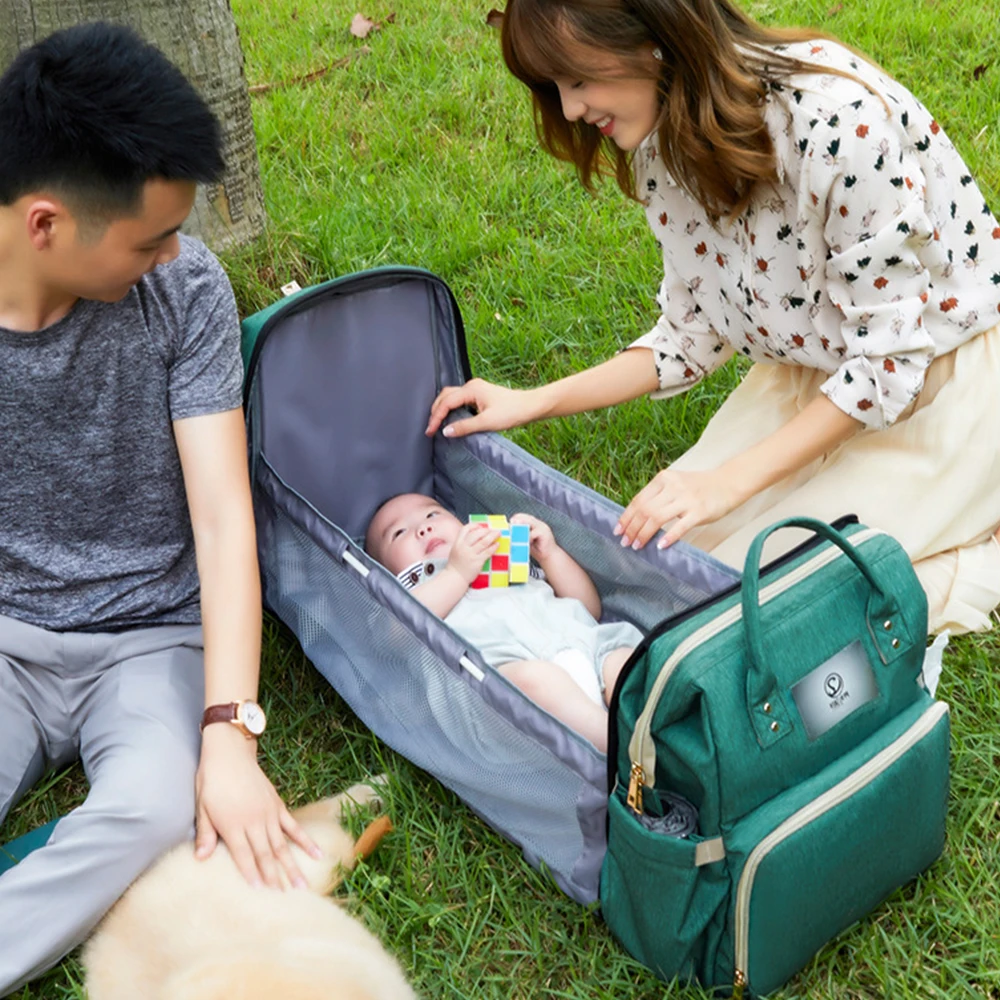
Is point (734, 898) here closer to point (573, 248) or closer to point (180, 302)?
point (180, 302)

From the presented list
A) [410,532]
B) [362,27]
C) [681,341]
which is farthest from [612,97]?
[362,27]

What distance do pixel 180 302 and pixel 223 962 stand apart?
1022 mm

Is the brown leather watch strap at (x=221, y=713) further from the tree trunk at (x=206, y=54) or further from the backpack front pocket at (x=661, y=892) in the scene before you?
the tree trunk at (x=206, y=54)

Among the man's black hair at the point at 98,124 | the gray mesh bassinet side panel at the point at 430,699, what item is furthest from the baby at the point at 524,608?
the man's black hair at the point at 98,124

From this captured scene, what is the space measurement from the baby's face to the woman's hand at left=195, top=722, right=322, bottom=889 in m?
0.67

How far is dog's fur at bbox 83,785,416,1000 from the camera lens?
1387mm

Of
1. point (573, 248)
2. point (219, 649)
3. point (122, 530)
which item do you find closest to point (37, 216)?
A: point (122, 530)

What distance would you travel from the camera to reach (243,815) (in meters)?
1.76

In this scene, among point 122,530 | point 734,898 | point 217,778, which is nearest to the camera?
point 734,898

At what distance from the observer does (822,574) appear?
5.42ft

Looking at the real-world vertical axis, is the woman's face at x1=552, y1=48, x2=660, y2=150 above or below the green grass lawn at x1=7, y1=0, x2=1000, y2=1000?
above

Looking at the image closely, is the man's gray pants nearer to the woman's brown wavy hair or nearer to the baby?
the baby

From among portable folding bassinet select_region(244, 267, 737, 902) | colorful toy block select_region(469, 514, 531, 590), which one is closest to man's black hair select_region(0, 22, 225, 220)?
portable folding bassinet select_region(244, 267, 737, 902)

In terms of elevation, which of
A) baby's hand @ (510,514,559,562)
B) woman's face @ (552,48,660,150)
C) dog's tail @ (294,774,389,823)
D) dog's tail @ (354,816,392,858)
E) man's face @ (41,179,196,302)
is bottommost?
dog's tail @ (294,774,389,823)
